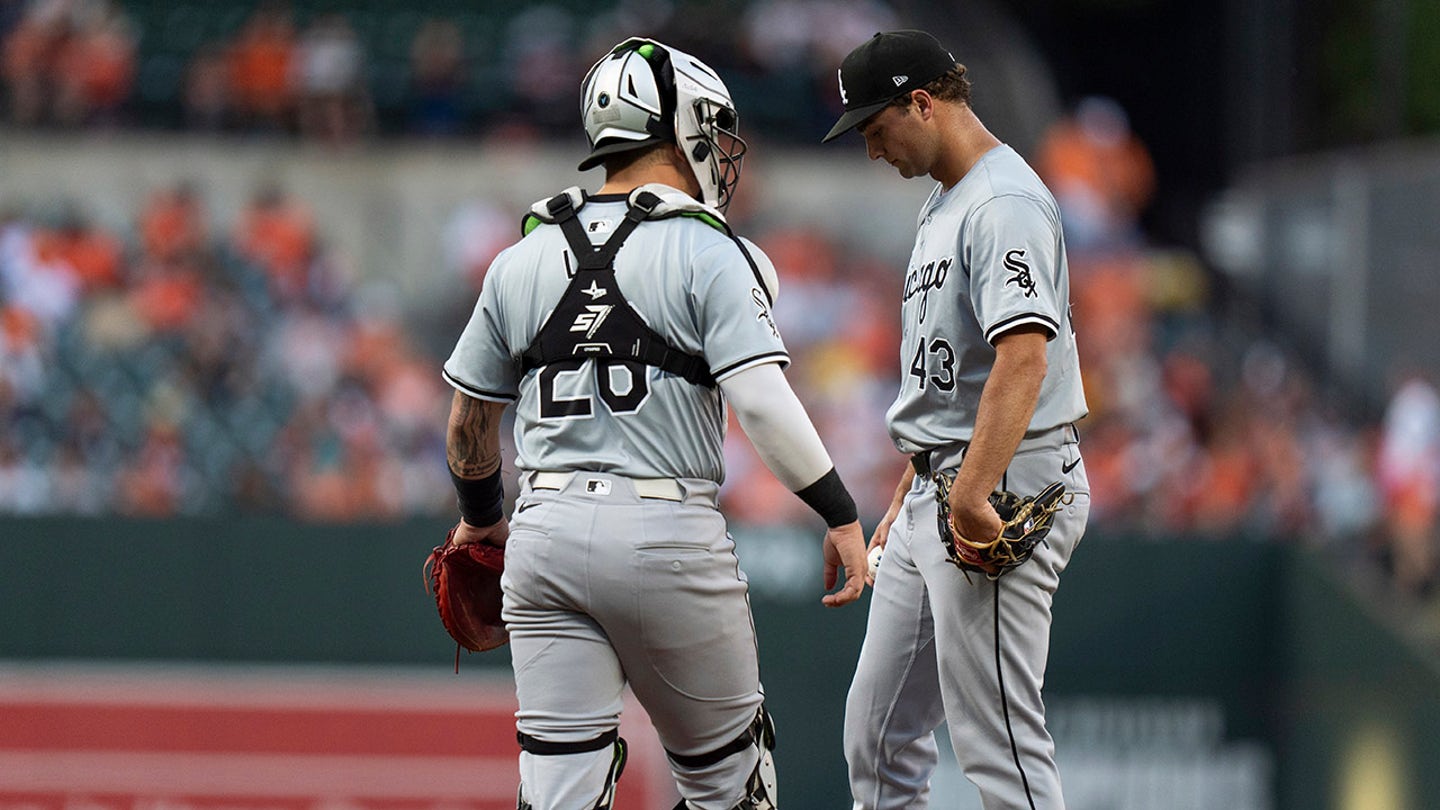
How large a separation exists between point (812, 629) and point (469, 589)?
599 cm

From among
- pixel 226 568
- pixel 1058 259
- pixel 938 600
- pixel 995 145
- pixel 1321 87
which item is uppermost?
pixel 1321 87

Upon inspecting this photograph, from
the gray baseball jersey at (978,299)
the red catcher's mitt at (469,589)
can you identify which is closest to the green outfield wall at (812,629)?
the red catcher's mitt at (469,589)

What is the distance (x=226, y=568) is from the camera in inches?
420

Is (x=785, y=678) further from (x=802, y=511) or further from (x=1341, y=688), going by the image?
(x=1341, y=688)

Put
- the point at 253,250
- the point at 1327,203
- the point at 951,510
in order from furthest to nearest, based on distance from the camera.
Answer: the point at 1327,203 < the point at 253,250 < the point at 951,510

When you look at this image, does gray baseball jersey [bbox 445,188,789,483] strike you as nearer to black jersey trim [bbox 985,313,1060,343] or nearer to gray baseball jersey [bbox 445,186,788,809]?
gray baseball jersey [bbox 445,186,788,809]

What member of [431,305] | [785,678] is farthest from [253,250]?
[785,678]

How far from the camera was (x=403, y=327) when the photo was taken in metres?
14.4

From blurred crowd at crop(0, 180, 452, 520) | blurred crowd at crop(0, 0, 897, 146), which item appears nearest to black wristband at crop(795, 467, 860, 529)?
blurred crowd at crop(0, 180, 452, 520)

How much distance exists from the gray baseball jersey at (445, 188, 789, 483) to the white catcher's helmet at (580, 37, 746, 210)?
0.16 m

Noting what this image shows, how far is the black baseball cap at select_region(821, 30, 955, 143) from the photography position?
13.5 ft

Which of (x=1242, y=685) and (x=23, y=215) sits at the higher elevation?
(x=23, y=215)

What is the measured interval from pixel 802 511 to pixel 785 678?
5.16 feet

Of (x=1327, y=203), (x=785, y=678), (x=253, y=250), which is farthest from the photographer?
(x=1327, y=203)
